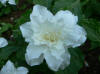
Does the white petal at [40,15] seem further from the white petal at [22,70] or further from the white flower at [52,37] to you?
the white petal at [22,70]

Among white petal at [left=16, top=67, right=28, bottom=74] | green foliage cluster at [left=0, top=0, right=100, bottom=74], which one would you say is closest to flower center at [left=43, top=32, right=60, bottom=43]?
green foliage cluster at [left=0, top=0, right=100, bottom=74]

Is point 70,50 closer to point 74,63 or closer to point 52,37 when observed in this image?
point 74,63

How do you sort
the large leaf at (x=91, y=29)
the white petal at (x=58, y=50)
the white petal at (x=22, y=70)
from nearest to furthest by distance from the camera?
the white petal at (x=58, y=50)
the large leaf at (x=91, y=29)
the white petal at (x=22, y=70)

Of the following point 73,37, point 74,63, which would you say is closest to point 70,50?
point 74,63

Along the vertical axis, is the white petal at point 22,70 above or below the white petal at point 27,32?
below

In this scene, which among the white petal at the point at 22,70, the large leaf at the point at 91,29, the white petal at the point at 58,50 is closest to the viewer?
the white petal at the point at 58,50

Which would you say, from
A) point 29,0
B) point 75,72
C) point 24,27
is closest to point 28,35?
point 24,27

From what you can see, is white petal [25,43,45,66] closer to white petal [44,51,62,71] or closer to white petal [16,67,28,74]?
white petal [44,51,62,71]

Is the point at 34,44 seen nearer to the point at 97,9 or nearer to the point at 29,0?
the point at 97,9

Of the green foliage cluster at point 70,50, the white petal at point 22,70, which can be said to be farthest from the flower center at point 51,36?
the white petal at point 22,70
